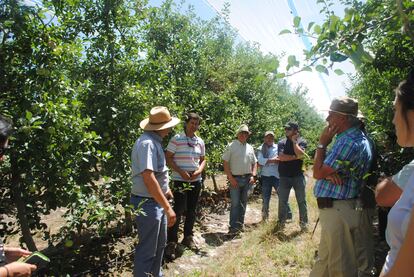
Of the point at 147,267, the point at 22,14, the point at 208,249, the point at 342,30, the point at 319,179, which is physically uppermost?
the point at 22,14

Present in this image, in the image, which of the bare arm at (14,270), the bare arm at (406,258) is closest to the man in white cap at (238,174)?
the bare arm at (14,270)

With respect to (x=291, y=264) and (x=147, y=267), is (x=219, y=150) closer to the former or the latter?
(x=291, y=264)

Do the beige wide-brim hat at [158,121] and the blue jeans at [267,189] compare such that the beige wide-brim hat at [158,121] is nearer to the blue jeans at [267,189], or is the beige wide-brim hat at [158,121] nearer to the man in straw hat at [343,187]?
the man in straw hat at [343,187]

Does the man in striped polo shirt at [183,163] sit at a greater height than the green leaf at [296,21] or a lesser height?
lesser

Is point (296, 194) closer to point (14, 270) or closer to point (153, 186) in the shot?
point (153, 186)

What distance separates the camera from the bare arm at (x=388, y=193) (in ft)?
6.85

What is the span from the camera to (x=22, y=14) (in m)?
2.93

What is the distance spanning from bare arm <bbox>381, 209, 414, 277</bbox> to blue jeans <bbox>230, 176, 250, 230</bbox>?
16.6 ft

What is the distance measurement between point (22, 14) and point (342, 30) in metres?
2.54

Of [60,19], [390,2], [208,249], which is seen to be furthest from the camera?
[208,249]

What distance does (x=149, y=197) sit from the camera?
11.5 feet

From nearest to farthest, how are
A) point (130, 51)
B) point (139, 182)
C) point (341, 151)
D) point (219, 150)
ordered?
point (341, 151) → point (139, 182) → point (130, 51) → point (219, 150)

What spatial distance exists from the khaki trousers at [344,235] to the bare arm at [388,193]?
0.78 metres

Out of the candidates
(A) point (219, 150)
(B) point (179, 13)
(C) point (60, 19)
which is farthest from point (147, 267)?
(B) point (179, 13)
